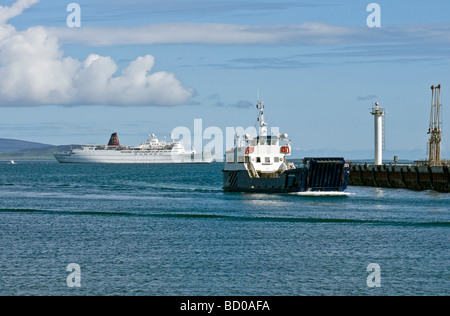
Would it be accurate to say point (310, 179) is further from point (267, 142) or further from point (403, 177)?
point (403, 177)

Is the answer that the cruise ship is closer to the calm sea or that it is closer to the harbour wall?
the calm sea

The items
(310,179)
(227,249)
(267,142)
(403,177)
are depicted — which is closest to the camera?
(227,249)

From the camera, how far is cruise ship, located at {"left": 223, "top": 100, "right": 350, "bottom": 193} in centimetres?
6838

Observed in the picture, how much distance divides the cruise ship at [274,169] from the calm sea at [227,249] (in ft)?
20.4

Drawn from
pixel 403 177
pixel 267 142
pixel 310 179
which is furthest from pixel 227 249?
pixel 403 177

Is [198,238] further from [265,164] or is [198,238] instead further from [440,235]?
[265,164]

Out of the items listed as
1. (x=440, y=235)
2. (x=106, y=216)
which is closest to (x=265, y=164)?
(x=106, y=216)

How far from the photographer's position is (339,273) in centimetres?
2947

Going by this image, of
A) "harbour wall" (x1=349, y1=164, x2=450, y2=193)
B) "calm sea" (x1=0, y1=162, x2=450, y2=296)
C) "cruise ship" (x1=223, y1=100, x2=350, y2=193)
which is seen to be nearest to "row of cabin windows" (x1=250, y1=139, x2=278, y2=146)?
"cruise ship" (x1=223, y1=100, x2=350, y2=193)

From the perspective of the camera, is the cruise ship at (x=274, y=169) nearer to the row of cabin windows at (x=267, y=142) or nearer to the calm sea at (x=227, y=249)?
the row of cabin windows at (x=267, y=142)

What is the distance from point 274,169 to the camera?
240ft

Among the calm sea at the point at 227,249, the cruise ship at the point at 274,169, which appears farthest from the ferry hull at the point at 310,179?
the calm sea at the point at 227,249

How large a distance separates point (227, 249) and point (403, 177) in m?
56.9

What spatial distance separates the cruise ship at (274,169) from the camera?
224ft
